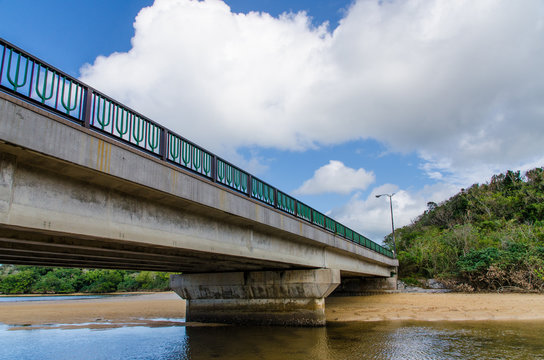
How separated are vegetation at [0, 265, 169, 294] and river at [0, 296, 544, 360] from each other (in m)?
54.9

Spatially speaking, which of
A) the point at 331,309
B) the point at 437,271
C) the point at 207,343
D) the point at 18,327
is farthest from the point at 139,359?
the point at 437,271

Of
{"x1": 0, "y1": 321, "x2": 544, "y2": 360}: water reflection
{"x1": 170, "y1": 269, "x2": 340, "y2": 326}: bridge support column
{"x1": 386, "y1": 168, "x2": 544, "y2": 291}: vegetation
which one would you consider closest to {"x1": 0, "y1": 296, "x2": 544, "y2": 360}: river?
{"x1": 0, "y1": 321, "x2": 544, "y2": 360}: water reflection

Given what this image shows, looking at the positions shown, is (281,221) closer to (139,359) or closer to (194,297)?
(139,359)

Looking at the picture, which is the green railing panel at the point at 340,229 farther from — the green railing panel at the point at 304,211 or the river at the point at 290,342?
the river at the point at 290,342

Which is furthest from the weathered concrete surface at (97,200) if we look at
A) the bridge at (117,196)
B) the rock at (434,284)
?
the rock at (434,284)

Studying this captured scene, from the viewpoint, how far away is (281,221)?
15.0 meters

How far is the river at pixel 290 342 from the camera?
42.4 feet

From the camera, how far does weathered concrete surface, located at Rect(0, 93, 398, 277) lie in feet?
20.1

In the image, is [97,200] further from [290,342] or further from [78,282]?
[78,282]

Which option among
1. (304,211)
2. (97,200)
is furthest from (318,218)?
(97,200)

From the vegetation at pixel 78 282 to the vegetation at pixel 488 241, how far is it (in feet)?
154

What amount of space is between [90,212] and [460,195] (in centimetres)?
6916

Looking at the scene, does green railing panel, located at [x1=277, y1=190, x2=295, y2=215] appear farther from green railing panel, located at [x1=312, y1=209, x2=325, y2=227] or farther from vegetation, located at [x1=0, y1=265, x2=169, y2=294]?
vegetation, located at [x1=0, y1=265, x2=169, y2=294]

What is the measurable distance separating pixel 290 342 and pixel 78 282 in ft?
243
